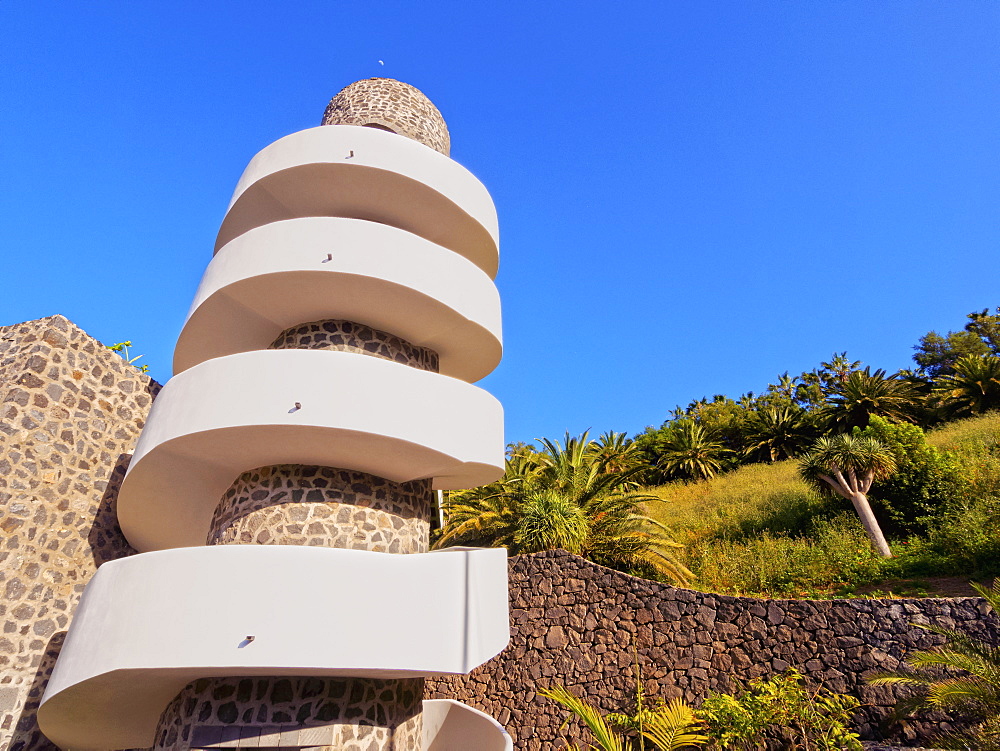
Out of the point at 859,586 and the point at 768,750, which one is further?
the point at 859,586

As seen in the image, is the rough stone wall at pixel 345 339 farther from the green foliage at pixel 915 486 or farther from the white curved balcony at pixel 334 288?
the green foliage at pixel 915 486

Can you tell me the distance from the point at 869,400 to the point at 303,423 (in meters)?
21.8

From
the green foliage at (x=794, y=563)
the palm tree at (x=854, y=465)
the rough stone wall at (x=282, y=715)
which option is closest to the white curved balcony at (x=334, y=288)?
the rough stone wall at (x=282, y=715)

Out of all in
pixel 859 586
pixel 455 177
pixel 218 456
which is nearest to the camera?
pixel 218 456

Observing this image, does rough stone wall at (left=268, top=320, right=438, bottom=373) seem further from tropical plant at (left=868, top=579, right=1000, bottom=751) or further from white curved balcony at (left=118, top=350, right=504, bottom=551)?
tropical plant at (left=868, top=579, right=1000, bottom=751)

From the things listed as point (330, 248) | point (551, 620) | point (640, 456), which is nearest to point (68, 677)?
point (330, 248)

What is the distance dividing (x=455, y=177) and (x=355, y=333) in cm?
351

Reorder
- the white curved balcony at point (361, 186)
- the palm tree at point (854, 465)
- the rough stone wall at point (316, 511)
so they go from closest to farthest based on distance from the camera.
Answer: the rough stone wall at point (316, 511) → the white curved balcony at point (361, 186) → the palm tree at point (854, 465)

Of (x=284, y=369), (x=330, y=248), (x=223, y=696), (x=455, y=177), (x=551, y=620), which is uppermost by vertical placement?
(x=455, y=177)

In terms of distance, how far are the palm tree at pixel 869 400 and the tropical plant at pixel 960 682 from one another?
48.0 feet

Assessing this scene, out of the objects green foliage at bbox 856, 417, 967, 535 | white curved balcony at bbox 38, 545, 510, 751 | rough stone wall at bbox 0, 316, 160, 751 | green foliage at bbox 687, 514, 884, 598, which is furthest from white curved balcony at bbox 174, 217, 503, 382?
green foliage at bbox 856, 417, 967, 535

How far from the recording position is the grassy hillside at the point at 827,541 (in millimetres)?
10883

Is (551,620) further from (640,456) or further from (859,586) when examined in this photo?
(640,456)

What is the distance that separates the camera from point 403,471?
7.85m
